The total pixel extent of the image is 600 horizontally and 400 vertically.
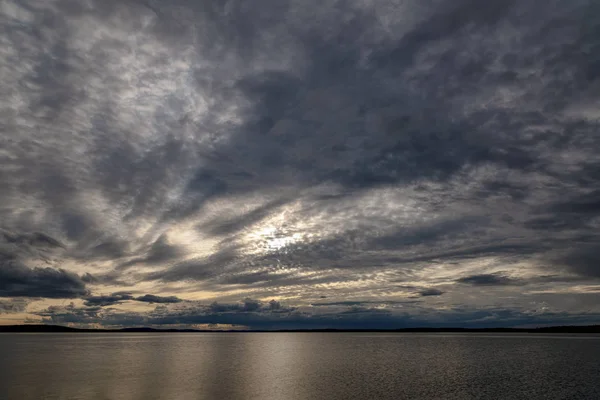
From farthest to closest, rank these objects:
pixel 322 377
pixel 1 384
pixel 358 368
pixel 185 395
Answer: pixel 358 368 → pixel 322 377 → pixel 1 384 → pixel 185 395

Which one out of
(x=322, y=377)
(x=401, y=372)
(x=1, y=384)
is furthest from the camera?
(x=401, y=372)

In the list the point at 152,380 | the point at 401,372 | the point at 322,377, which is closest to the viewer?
the point at 152,380

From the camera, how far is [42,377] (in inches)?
2741

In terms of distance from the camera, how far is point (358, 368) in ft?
290

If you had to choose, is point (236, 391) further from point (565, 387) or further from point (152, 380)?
point (565, 387)

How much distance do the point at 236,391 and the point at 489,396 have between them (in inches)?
1401

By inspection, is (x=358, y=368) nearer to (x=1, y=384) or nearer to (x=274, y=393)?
(x=274, y=393)

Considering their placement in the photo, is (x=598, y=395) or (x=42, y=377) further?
(x=42, y=377)

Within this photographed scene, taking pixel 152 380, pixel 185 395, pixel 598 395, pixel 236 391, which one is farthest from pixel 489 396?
pixel 152 380

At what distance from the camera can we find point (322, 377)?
7394 centimetres

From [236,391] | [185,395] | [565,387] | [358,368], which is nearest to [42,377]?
[185,395]

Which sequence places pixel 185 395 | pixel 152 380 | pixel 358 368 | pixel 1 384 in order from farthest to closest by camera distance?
pixel 358 368 → pixel 152 380 → pixel 1 384 → pixel 185 395

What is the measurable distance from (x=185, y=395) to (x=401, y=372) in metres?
45.1

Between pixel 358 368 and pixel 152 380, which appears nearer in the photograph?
pixel 152 380
